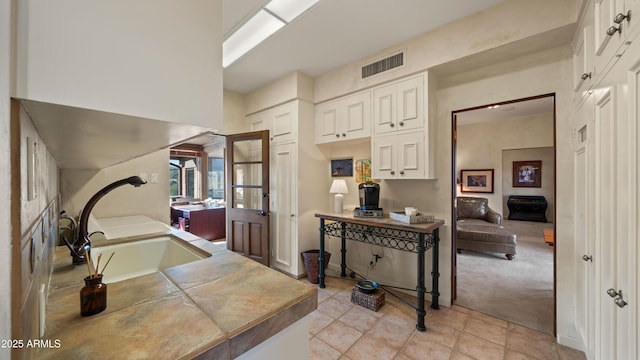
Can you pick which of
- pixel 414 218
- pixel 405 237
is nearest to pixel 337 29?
pixel 414 218

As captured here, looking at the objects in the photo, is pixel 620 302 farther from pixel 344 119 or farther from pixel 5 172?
pixel 344 119

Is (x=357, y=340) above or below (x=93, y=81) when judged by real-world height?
below

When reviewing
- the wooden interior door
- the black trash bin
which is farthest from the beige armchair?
the wooden interior door

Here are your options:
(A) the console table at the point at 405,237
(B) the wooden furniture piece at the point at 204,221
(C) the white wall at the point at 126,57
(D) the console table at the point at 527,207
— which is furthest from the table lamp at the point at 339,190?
(D) the console table at the point at 527,207

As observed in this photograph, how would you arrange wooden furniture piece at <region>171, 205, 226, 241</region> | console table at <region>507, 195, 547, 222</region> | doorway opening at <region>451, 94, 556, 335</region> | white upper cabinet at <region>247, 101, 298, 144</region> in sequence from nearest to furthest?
doorway opening at <region>451, 94, 556, 335</region>, white upper cabinet at <region>247, 101, 298, 144</region>, wooden furniture piece at <region>171, 205, 226, 241</region>, console table at <region>507, 195, 547, 222</region>

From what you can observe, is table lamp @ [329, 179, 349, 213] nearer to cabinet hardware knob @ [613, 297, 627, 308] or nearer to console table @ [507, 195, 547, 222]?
cabinet hardware knob @ [613, 297, 627, 308]

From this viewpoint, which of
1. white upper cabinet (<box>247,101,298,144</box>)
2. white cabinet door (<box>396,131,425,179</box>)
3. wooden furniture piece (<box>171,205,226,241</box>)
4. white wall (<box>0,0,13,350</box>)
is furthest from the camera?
wooden furniture piece (<box>171,205,226,241</box>)

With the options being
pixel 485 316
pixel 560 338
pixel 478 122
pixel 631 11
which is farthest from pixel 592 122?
pixel 478 122

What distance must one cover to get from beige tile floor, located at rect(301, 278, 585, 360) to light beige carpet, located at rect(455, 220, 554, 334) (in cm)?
22

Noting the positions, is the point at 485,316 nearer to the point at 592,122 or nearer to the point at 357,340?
the point at 357,340

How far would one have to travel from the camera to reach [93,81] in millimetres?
436

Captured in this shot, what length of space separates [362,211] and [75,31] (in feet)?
8.41

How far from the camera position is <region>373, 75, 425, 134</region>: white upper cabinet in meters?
2.40

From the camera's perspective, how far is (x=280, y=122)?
134 inches
